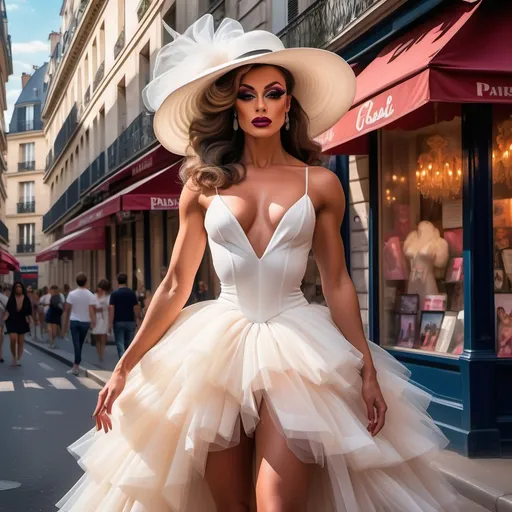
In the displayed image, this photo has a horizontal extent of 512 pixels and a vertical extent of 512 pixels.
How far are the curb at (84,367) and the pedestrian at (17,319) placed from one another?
93 cm

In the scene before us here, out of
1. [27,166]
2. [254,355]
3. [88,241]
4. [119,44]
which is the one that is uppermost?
[27,166]

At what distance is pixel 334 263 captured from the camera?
9.25 feet

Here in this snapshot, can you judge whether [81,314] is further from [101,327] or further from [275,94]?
[275,94]

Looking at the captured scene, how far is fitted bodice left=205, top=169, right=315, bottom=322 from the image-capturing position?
2717 mm

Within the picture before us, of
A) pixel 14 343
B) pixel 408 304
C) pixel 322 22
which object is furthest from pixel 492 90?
pixel 14 343

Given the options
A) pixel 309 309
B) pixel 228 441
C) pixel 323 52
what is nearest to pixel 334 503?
pixel 228 441

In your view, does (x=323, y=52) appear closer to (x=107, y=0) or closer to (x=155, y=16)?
(x=155, y=16)

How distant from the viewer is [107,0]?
30203 millimetres

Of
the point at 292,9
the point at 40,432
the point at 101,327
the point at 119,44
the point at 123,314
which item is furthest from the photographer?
the point at 119,44

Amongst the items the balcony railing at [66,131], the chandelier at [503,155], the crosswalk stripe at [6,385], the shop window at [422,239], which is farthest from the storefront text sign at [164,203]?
the balcony railing at [66,131]

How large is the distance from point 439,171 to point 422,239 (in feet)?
2.36

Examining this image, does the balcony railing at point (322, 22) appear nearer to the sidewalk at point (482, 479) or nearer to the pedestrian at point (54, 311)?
the sidewalk at point (482, 479)

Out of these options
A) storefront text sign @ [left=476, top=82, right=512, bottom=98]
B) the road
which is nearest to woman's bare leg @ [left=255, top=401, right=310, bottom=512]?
the road

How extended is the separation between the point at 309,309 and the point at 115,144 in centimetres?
2414
